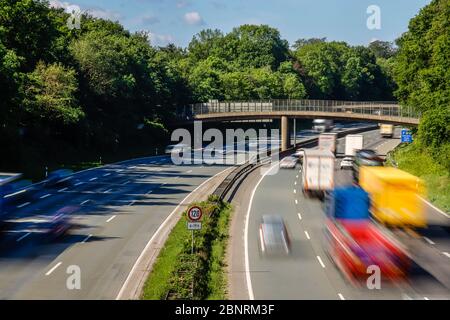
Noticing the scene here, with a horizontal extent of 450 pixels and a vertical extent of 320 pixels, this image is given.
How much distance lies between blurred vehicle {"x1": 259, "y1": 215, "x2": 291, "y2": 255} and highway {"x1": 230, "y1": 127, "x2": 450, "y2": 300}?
574mm

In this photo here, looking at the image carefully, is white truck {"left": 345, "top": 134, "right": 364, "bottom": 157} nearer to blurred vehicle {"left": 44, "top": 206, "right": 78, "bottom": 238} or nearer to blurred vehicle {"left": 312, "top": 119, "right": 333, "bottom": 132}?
blurred vehicle {"left": 312, "top": 119, "right": 333, "bottom": 132}

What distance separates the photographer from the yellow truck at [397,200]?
38156 mm

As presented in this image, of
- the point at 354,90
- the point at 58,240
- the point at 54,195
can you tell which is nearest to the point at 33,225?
the point at 58,240

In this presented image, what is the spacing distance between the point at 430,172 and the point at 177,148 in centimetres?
4704

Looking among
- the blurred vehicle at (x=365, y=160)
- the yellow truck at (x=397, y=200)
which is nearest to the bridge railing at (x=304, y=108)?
the blurred vehicle at (x=365, y=160)

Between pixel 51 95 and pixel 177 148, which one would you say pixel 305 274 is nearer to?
pixel 51 95

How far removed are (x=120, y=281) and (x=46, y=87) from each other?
162 ft

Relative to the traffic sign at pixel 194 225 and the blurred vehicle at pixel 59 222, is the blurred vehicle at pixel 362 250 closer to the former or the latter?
the traffic sign at pixel 194 225

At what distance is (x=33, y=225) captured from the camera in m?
39.1

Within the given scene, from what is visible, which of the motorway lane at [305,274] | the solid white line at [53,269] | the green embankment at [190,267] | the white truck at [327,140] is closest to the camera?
the green embankment at [190,267]

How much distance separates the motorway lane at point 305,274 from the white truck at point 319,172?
4.89 metres

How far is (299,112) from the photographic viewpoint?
308 feet

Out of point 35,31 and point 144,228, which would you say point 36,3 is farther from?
point 144,228
